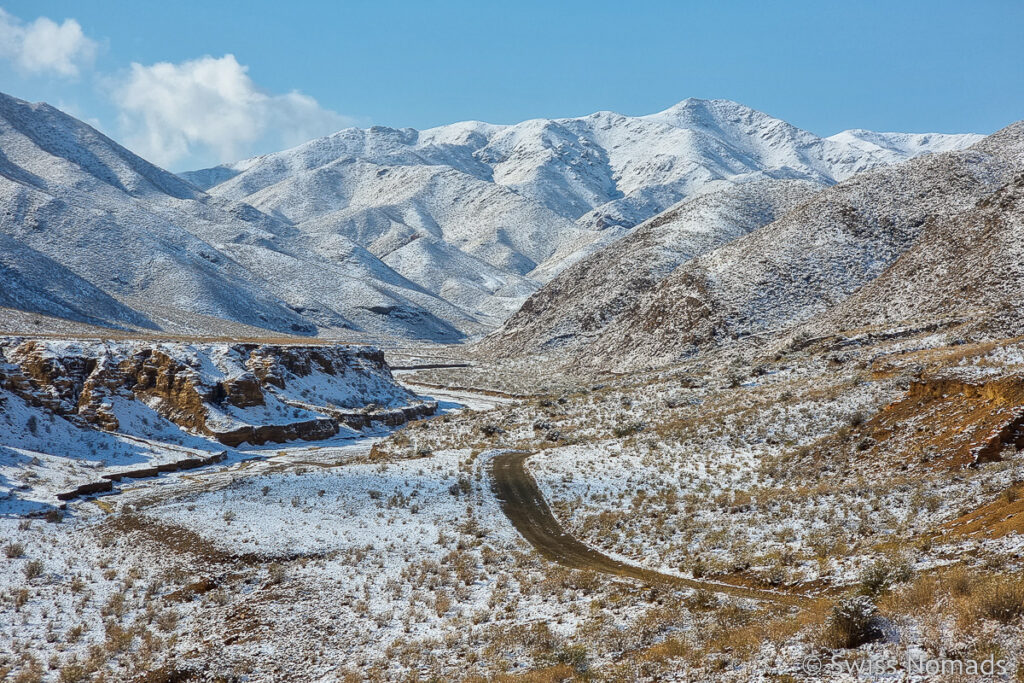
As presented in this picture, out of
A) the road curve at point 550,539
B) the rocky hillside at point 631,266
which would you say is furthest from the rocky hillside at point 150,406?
the rocky hillside at point 631,266

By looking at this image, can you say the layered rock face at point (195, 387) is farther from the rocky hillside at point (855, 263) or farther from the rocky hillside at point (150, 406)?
the rocky hillside at point (855, 263)

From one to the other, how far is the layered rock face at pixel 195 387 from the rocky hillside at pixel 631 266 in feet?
132

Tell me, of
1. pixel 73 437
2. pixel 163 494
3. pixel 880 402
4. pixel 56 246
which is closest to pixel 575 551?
pixel 880 402

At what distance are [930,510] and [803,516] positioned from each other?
2.99 m

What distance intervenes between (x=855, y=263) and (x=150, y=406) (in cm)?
6097

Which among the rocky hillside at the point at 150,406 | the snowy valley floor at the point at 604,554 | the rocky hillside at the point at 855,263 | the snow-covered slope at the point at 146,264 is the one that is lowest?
the snowy valley floor at the point at 604,554

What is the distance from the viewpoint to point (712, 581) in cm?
1447

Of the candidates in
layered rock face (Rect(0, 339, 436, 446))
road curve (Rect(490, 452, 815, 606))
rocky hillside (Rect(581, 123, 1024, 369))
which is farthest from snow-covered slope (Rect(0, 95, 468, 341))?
road curve (Rect(490, 452, 815, 606))

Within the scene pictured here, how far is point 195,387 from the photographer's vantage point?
126 feet

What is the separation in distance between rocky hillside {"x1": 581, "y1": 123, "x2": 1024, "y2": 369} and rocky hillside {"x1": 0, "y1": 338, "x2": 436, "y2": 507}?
1184 inches

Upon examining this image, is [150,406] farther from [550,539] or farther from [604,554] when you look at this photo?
[604,554]

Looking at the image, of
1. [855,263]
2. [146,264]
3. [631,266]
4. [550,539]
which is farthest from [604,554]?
[146,264]

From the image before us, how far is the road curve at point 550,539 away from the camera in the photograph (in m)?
13.5

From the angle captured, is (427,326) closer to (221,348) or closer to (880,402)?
(221,348)
